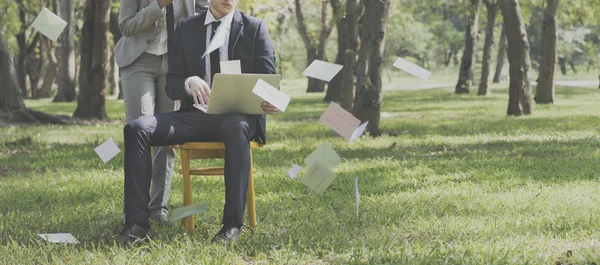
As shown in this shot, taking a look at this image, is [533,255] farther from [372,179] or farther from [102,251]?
[372,179]

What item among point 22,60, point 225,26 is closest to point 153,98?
point 225,26

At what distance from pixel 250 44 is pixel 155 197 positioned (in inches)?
48.9

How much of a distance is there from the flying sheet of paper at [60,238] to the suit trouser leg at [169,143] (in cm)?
35

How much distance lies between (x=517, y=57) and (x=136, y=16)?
11132 mm

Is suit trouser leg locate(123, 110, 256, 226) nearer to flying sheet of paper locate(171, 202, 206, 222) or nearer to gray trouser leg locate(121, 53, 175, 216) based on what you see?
flying sheet of paper locate(171, 202, 206, 222)

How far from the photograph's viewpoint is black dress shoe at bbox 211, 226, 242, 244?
4730 millimetres

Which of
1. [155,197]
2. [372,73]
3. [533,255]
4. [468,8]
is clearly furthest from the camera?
[468,8]

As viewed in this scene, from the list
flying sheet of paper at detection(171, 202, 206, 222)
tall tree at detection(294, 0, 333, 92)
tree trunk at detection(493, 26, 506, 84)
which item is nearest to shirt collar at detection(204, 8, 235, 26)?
flying sheet of paper at detection(171, 202, 206, 222)

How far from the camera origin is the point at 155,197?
18.8 feet

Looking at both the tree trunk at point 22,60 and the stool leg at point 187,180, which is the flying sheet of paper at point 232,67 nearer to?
the stool leg at point 187,180

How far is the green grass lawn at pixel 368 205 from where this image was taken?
14.7 ft

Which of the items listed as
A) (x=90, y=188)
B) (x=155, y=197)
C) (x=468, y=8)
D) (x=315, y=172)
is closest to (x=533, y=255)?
(x=315, y=172)

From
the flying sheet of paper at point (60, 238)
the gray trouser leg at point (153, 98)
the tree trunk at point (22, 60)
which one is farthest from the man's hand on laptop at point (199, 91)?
the tree trunk at point (22, 60)

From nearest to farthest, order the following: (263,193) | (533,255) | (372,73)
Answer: (533,255), (263,193), (372,73)
